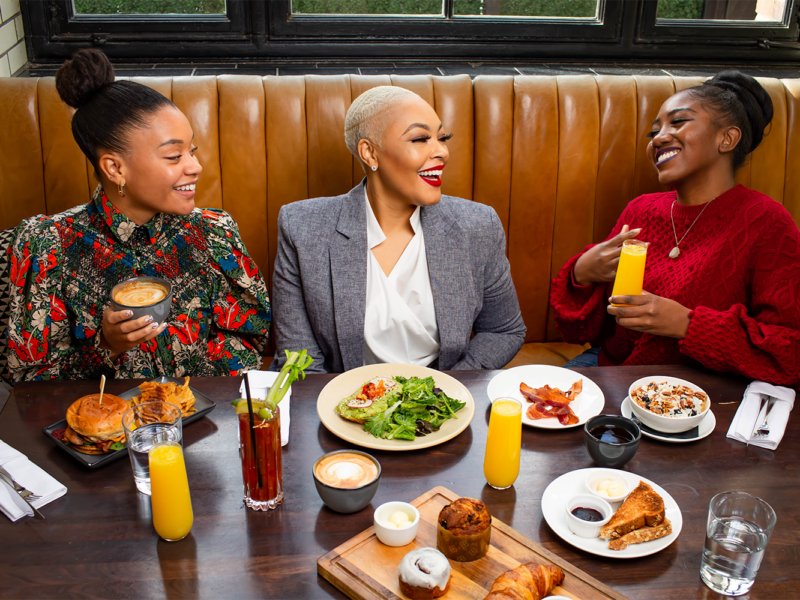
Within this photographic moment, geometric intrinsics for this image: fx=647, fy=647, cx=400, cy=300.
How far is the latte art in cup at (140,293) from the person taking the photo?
A: 4.91ft

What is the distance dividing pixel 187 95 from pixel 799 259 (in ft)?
7.12

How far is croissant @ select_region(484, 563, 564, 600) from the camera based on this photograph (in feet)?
3.18

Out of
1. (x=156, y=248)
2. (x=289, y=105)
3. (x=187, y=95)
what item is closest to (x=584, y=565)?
(x=156, y=248)

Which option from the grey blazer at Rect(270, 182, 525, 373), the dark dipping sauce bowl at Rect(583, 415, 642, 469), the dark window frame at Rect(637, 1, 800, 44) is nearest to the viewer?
the dark dipping sauce bowl at Rect(583, 415, 642, 469)

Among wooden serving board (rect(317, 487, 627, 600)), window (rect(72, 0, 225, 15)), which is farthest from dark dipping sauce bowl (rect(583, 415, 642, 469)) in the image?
window (rect(72, 0, 225, 15))

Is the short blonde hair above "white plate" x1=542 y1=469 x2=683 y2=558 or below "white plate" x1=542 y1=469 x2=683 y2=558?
above

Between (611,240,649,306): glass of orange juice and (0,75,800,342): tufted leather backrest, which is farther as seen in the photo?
(0,75,800,342): tufted leather backrest

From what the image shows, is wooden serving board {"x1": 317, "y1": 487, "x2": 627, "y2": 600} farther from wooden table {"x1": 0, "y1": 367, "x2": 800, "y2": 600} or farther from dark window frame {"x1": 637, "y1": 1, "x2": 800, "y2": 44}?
dark window frame {"x1": 637, "y1": 1, "x2": 800, "y2": 44}

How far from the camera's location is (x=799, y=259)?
185 cm

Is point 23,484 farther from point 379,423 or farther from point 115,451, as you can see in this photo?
point 379,423

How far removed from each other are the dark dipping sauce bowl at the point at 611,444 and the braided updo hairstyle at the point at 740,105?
122 centimetres

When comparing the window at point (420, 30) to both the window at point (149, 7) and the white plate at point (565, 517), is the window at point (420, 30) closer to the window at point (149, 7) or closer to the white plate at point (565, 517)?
the window at point (149, 7)

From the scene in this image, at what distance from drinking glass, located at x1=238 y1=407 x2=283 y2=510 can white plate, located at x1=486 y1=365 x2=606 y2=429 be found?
1.89ft

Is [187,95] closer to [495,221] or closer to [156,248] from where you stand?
[156,248]
